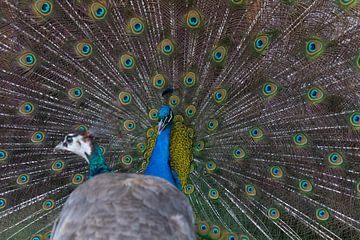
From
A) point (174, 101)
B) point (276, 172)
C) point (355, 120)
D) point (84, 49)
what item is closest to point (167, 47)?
point (174, 101)

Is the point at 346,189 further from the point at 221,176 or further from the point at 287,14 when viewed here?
the point at 287,14

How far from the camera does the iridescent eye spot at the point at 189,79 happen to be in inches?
96.6

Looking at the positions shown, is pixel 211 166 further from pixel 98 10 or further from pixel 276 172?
pixel 98 10

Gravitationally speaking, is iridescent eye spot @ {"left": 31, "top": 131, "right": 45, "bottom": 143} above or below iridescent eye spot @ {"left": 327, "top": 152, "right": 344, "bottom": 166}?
below

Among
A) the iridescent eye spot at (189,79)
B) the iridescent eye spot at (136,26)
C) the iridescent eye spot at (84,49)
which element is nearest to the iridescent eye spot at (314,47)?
the iridescent eye spot at (189,79)

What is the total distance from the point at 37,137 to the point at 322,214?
1544mm

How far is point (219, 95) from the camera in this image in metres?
2.50

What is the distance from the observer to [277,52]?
2.38 m

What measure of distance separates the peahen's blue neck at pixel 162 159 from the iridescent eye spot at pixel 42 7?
2.54 feet

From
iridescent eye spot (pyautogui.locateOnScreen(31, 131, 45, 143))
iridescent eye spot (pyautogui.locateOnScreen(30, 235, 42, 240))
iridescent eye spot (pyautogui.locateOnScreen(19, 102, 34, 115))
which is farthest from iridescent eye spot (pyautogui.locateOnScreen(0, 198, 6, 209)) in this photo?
iridescent eye spot (pyautogui.locateOnScreen(19, 102, 34, 115))

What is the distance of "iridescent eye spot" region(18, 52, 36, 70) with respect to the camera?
Result: 7.57 feet

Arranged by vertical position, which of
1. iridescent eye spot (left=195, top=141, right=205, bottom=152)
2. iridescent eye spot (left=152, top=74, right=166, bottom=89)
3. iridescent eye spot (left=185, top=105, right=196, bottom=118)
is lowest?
iridescent eye spot (left=195, top=141, right=205, bottom=152)

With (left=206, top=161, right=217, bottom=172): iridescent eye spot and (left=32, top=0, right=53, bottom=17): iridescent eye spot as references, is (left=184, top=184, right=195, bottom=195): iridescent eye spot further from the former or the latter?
(left=32, top=0, right=53, bottom=17): iridescent eye spot

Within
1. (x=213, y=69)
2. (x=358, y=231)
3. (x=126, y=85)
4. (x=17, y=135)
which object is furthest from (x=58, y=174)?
(x=358, y=231)
